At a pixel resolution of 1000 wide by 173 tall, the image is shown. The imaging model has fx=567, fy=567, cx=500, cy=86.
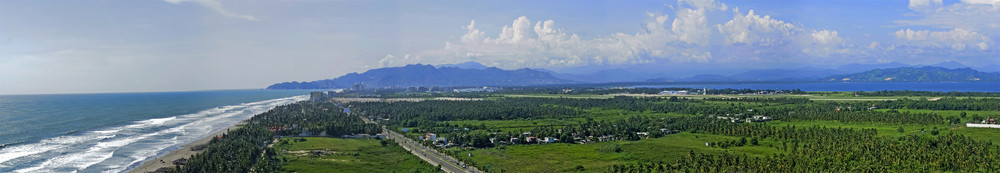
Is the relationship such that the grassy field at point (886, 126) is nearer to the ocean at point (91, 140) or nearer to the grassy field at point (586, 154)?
the grassy field at point (586, 154)

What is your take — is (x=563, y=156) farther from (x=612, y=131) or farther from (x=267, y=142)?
(x=267, y=142)

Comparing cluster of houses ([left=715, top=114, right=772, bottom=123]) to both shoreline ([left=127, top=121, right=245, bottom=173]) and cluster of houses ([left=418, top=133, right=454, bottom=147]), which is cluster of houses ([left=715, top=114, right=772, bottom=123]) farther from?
shoreline ([left=127, top=121, right=245, bottom=173])

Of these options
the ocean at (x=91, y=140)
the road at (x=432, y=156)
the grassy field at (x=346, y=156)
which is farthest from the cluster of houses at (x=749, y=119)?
the ocean at (x=91, y=140)

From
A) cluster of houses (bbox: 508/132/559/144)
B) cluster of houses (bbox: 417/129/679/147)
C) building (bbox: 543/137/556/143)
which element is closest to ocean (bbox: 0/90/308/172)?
cluster of houses (bbox: 417/129/679/147)

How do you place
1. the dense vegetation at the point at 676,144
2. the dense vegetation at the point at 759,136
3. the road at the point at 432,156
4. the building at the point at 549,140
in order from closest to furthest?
1. the dense vegetation at the point at 759,136
2. the dense vegetation at the point at 676,144
3. the road at the point at 432,156
4. the building at the point at 549,140

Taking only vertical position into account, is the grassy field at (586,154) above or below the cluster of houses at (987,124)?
below

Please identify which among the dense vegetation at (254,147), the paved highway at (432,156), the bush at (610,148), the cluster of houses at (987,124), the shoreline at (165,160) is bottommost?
the shoreline at (165,160)
